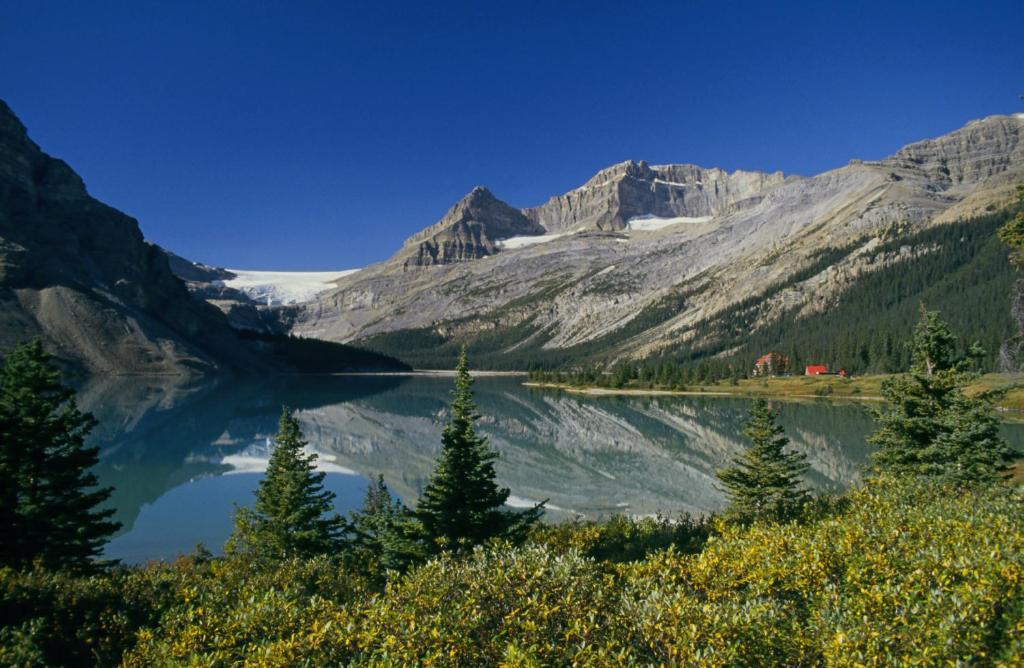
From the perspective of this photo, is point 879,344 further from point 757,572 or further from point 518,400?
point 757,572

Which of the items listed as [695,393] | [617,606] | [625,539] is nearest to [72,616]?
[617,606]

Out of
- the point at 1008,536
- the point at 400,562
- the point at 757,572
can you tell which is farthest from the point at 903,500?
the point at 400,562

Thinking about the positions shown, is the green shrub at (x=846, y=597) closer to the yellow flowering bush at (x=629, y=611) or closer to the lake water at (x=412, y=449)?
the yellow flowering bush at (x=629, y=611)

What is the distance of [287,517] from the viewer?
68.6 feet

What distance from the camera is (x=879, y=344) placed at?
5891 inches

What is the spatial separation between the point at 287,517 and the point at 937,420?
25425mm

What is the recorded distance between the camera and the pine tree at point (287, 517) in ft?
66.8

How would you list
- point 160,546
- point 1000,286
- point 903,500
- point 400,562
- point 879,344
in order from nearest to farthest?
point 903,500 < point 400,562 < point 160,546 < point 879,344 < point 1000,286

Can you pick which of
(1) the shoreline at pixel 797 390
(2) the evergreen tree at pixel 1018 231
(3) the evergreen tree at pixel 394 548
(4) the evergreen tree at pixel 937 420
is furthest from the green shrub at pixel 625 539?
(1) the shoreline at pixel 797 390

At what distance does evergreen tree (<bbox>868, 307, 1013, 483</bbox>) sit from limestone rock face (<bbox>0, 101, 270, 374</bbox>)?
510ft

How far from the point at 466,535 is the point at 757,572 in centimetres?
1203

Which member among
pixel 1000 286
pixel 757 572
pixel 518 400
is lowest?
pixel 518 400

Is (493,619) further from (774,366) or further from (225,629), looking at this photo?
(774,366)

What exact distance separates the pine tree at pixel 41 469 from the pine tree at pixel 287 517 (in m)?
4.84
